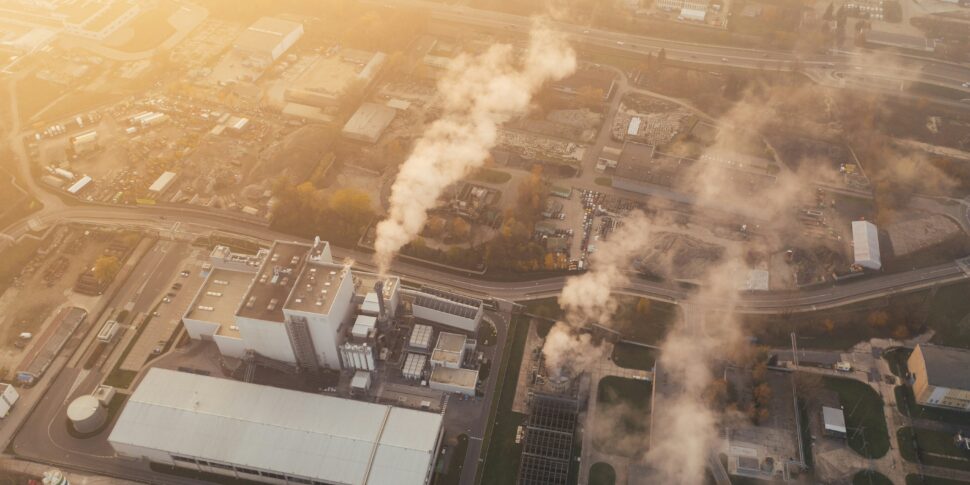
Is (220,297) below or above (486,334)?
below

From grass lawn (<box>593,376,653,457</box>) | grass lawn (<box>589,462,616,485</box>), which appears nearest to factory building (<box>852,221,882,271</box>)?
grass lawn (<box>593,376,653,457</box>)

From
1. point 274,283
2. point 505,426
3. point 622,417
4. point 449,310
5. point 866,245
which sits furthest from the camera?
point 866,245

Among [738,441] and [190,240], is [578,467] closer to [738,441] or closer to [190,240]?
[738,441]

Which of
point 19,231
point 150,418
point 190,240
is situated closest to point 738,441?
point 150,418

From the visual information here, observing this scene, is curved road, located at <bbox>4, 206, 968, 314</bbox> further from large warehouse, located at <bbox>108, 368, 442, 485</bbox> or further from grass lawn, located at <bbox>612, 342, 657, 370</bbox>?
large warehouse, located at <bbox>108, 368, 442, 485</bbox>

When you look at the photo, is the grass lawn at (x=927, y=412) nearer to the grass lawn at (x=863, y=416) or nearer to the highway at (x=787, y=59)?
the grass lawn at (x=863, y=416)

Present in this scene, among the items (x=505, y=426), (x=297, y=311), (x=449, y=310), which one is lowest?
(x=505, y=426)

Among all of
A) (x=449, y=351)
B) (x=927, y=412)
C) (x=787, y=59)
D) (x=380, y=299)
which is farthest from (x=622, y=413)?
(x=787, y=59)

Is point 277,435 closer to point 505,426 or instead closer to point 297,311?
point 297,311
